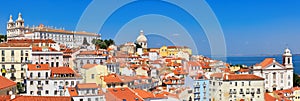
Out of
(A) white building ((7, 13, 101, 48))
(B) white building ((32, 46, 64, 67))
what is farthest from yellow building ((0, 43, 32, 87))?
(A) white building ((7, 13, 101, 48))

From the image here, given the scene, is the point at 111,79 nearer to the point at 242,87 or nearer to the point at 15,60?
the point at 15,60

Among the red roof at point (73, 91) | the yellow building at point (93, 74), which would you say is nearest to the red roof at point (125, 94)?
the red roof at point (73, 91)

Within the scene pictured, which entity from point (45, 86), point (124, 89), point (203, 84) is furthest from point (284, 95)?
point (45, 86)

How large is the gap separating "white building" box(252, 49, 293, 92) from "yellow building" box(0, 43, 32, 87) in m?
23.0

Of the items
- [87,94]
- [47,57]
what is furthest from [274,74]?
[87,94]

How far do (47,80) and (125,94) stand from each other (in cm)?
589

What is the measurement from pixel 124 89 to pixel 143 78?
4859 millimetres

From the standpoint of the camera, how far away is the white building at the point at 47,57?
1119 inches

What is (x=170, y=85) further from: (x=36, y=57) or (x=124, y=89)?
(x=36, y=57)

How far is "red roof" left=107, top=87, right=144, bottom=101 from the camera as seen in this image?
19.6 meters

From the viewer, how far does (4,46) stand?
91.1ft

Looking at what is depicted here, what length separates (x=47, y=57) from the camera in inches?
1133

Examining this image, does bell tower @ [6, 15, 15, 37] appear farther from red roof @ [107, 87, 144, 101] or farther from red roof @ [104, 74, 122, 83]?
red roof @ [107, 87, 144, 101]

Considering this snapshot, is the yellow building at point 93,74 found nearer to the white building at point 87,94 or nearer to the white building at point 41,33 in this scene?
the white building at point 87,94
